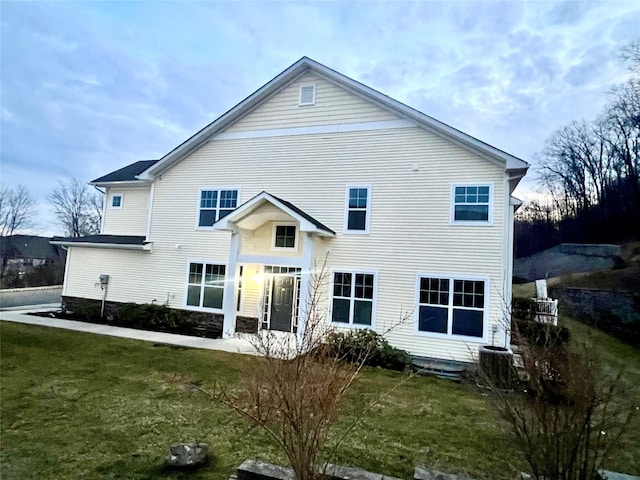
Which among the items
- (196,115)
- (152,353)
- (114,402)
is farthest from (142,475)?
(196,115)

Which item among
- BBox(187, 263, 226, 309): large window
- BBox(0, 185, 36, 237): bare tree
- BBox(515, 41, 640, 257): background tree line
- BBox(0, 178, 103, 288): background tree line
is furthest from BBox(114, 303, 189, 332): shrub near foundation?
BBox(0, 185, 36, 237): bare tree

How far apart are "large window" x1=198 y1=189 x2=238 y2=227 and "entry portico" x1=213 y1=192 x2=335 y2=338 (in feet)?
4.86

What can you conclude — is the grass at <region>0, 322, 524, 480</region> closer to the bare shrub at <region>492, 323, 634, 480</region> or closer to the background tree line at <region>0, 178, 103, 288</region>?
the bare shrub at <region>492, 323, 634, 480</region>

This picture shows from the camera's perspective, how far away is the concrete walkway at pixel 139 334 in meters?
10.7

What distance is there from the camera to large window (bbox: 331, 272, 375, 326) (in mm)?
11117

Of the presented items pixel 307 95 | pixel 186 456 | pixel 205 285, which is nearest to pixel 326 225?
pixel 307 95

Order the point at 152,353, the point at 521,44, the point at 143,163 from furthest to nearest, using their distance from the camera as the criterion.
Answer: the point at 143,163 → the point at 521,44 → the point at 152,353

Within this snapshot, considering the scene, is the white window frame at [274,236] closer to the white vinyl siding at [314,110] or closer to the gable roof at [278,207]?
the gable roof at [278,207]

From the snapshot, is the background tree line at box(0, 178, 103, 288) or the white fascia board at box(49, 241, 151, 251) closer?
the white fascia board at box(49, 241, 151, 251)

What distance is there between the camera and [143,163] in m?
18.4

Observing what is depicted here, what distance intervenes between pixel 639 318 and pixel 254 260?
16256 mm

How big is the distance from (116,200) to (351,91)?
1137 centimetres

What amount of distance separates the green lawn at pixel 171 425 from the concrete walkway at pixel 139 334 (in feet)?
5.97

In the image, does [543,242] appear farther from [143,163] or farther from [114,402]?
[114,402]
